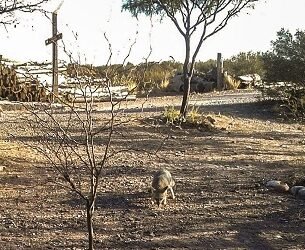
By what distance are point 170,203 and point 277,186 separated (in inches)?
61.1

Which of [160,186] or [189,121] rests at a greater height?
[189,121]

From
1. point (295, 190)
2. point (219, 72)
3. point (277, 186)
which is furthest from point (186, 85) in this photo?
point (219, 72)

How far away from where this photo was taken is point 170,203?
22.9ft

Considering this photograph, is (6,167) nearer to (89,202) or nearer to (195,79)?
(89,202)

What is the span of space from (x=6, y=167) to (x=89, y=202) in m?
4.34

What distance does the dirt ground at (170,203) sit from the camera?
5773 millimetres

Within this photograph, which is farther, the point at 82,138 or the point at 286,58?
the point at 286,58

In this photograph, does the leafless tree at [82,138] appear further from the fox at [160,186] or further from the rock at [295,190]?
the rock at [295,190]

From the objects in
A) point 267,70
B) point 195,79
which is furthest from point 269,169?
point 195,79

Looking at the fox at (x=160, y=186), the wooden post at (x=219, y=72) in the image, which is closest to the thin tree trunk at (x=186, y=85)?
the fox at (x=160, y=186)

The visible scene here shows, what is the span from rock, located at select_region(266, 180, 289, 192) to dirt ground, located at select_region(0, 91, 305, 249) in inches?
5.4

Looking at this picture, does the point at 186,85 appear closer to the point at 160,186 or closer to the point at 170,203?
the point at 170,203

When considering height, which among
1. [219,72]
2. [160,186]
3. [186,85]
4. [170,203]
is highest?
[219,72]

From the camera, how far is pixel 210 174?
8648mm
